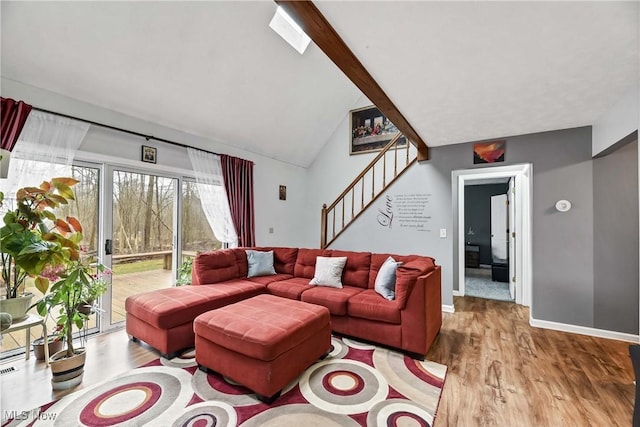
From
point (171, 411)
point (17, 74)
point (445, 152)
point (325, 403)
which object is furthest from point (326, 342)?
point (17, 74)

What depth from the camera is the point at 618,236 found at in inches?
117

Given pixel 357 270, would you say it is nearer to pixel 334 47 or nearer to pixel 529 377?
pixel 529 377

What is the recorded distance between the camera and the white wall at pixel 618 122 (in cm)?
224

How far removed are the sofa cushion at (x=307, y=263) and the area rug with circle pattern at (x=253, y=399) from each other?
150 cm

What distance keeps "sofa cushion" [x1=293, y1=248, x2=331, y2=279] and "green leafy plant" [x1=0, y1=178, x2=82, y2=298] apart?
97.4 inches

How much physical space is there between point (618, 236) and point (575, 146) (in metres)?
1.11

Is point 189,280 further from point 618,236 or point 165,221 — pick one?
point 618,236

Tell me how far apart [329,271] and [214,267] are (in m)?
1.49

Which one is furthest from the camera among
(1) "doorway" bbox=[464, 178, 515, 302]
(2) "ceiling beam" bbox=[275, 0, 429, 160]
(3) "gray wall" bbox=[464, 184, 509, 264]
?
(3) "gray wall" bbox=[464, 184, 509, 264]

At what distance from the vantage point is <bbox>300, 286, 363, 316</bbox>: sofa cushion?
9.30 ft

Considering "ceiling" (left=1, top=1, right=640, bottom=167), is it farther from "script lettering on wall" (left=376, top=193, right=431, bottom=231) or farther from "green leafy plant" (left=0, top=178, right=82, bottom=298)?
"green leafy plant" (left=0, top=178, right=82, bottom=298)

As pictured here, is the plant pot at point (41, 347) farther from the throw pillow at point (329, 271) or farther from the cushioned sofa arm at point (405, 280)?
the cushioned sofa arm at point (405, 280)

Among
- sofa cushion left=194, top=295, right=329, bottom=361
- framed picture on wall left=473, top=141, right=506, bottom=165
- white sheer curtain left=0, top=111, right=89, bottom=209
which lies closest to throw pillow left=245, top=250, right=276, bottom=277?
sofa cushion left=194, top=295, right=329, bottom=361

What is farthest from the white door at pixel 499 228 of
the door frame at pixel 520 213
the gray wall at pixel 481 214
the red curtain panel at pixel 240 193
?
the red curtain panel at pixel 240 193
